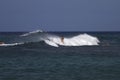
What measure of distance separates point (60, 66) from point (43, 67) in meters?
1.34

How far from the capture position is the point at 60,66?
3350cm

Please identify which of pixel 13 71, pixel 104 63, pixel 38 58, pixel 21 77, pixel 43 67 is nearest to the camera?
pixel 21 77

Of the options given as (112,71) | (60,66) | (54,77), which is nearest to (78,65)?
(60,66)

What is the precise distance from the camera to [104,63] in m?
35.3

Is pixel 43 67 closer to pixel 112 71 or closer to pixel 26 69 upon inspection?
pixel 26 69

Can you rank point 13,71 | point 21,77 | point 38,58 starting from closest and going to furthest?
point 21,77
point 13,71
point 38,58

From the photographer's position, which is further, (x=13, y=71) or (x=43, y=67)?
(x=43, y=67)

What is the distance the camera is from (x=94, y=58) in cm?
3900

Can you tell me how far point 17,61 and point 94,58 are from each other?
6308 millimetres

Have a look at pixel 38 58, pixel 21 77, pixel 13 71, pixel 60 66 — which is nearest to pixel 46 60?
pixel 38 58

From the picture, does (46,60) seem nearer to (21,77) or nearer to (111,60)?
(111,60)

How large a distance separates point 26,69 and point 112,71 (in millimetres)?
5277

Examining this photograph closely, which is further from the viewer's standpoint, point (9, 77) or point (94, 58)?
point (94, 58)

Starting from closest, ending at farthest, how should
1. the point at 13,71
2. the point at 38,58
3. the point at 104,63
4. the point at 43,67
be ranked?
the point at 13,71 < the point at 43,67 < the point at 104,63 < the point at 38,58
